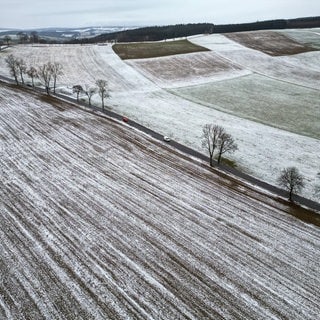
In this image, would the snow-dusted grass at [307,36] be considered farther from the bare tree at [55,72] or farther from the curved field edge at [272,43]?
the bare tree at [55,72]

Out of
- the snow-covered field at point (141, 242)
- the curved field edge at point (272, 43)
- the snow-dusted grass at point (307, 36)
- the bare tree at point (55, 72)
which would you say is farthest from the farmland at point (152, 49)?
the snow-covered field at point (141, 242)

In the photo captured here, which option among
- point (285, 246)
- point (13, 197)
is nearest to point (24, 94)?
point (13, 197)

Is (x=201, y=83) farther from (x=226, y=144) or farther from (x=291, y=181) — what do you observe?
(x=291, y=181)

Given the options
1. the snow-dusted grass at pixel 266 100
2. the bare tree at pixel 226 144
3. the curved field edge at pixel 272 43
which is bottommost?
the snow-dusted grass at pixel 266 100

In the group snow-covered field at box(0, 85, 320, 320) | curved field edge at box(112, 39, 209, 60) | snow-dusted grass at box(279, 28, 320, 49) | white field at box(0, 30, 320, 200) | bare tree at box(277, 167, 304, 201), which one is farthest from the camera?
snow-dusted grass at box(279, 28, 320, 49)

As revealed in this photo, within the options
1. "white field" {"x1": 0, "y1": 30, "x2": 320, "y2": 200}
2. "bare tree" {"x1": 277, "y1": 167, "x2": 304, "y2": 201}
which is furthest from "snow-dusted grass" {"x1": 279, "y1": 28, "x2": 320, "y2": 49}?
"bare tree" {"x1": 277, "y1": 167, "x2": 304, "y2": 201}

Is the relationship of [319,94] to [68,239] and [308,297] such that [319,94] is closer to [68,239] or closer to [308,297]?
[308,297]

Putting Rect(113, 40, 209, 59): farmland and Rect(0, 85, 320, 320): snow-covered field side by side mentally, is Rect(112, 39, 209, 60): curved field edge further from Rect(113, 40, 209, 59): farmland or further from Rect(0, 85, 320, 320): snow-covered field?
Rect(0, 85, 320, 320): snow-covered field
